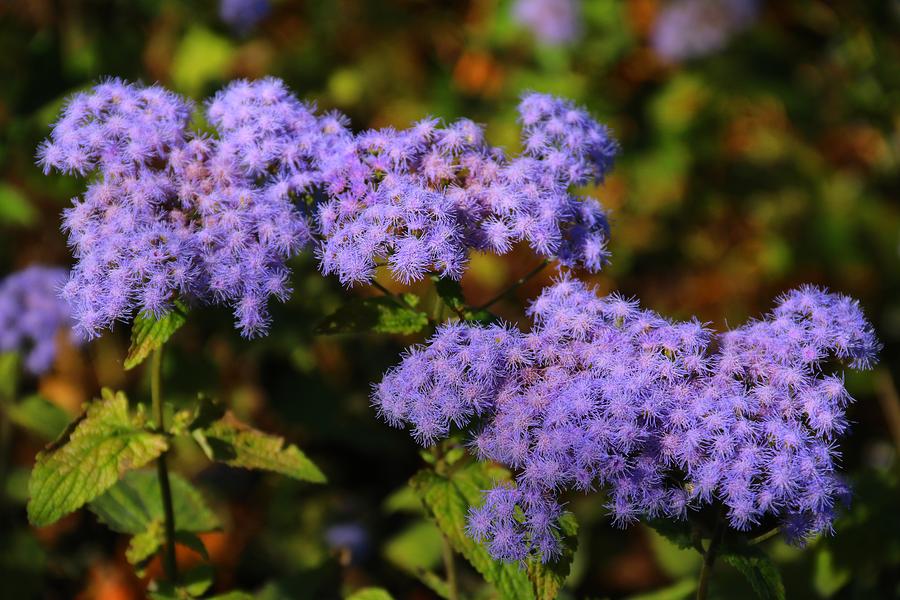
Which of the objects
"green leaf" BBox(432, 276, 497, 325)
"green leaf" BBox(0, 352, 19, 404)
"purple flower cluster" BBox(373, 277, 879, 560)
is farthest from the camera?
"green leaf" BBox(0, 352, 19, 404)

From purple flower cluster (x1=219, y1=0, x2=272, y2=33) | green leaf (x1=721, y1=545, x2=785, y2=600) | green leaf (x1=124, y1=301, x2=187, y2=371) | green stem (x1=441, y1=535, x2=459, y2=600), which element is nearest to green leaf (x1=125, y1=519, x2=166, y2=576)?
green leaf (x1=124, y1=301, x2=187, y2=371)

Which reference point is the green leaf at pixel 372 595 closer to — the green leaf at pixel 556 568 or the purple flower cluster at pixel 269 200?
the green leaf at pixel 556 568

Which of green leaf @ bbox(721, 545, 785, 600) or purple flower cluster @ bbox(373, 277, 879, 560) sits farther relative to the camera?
green leaf @ bbox(721, 545, 785, 600)

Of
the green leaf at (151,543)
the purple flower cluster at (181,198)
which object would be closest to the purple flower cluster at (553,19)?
the purple flower cluster at (181,198)

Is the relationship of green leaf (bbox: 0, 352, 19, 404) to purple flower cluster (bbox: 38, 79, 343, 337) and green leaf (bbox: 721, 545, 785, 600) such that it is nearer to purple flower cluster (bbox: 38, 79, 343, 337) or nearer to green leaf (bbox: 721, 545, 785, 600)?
purple flower cluster (bbox: 38, 79, 343, 337)

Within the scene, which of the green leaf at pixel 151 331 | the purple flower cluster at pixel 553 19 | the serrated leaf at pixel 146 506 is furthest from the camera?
the purple flower cluster at pixel 553 19

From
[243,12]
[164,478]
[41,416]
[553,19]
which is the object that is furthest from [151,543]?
[553,19]
